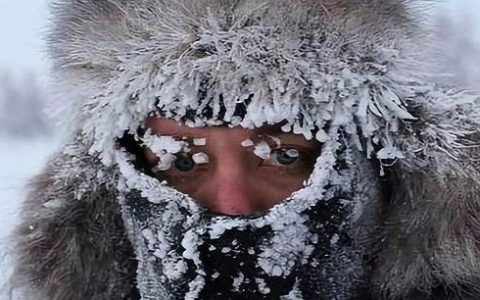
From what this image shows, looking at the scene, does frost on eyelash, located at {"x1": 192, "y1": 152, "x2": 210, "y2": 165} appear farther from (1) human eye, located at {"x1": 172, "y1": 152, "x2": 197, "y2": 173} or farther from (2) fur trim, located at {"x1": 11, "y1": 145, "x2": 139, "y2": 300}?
(2) fur trim, located at {"x1": 11, "y1": 145, "x2": 139, "y2": 300}

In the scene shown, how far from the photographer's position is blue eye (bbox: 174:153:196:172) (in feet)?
4.59

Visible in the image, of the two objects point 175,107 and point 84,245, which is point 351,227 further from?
point 84,245

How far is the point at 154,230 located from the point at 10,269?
326 mm

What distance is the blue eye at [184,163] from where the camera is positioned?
1398mm

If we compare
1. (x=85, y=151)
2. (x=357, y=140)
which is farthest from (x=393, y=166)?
(x=85, y=151)

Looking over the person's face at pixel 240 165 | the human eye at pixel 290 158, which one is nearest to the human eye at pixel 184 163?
the person's face at pixel 240 165

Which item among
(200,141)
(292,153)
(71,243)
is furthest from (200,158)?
(71,243)

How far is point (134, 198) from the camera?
1410mm

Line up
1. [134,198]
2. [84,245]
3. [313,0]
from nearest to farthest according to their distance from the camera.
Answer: [313,0] → [134,198] → [84,245]

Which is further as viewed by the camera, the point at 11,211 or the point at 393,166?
the point at 11,211

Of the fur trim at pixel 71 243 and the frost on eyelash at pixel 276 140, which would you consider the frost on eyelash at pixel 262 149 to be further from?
the fur trim at pixel 71 243

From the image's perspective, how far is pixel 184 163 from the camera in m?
1.41

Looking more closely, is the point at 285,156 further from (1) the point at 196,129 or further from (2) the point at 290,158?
(1) the point at 196,129

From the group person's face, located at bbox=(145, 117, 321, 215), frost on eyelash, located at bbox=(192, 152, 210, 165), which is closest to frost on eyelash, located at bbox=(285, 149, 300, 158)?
person's face, located at bbox=(145, 117, 321, 215)
